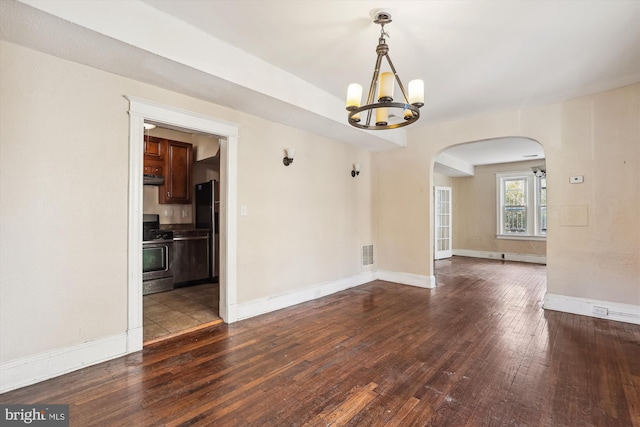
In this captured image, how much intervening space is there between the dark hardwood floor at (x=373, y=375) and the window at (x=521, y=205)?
5.08 meters

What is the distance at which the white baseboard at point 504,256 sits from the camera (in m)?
7.73

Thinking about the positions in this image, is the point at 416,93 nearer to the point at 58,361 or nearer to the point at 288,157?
the point at 288,157

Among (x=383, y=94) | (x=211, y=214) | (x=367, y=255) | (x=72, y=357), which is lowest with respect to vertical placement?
(x=72, y=357)

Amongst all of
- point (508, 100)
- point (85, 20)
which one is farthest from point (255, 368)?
point (508, 100)

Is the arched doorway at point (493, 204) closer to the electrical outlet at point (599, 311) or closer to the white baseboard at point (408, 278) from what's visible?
the white baseboard at point (408, 278)

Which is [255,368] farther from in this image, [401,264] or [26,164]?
[401,264]

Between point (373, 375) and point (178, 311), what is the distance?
2.58 meters

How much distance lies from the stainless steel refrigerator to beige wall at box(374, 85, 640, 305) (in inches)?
166

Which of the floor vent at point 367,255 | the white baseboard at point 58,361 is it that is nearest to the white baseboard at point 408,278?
the floor vent at point 367,255

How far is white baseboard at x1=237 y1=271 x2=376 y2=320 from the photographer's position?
352cm

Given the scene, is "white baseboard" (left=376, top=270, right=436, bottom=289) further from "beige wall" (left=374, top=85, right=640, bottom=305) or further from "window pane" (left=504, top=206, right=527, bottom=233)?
"window pane" (left=504, top=206, right=527, bottom=233)

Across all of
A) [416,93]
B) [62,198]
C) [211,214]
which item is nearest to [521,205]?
[416,93]

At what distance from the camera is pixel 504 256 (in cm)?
827

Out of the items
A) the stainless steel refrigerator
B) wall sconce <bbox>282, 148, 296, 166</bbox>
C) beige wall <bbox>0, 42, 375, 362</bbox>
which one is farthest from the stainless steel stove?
wall sconce <bbox>282, 148, 296, 166</bbox>
